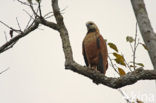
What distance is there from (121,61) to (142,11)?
1.49 metres

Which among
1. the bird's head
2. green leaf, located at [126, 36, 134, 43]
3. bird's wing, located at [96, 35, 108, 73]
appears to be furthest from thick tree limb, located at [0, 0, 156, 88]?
the bird's head

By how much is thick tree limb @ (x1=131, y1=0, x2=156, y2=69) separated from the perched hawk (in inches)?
128

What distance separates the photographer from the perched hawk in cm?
628

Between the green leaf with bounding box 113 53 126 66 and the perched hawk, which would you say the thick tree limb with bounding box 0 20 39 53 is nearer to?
the green leaf with bounding box 113 53 126 66

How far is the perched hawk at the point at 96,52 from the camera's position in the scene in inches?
247

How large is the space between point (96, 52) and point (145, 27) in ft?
11.7

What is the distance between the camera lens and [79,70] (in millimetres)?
3883

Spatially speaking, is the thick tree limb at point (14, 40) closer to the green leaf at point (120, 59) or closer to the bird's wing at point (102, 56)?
the green leaf at point (120, 59)

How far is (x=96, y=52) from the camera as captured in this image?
21.0ft

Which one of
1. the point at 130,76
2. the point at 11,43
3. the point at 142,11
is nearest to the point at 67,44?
the point at 11,43

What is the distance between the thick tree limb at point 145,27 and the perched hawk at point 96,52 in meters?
3.25

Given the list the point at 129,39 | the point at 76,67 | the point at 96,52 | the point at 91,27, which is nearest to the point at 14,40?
the point at 76,67

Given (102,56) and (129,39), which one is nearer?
(129,39)

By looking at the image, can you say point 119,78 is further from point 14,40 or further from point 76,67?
point 14,40
